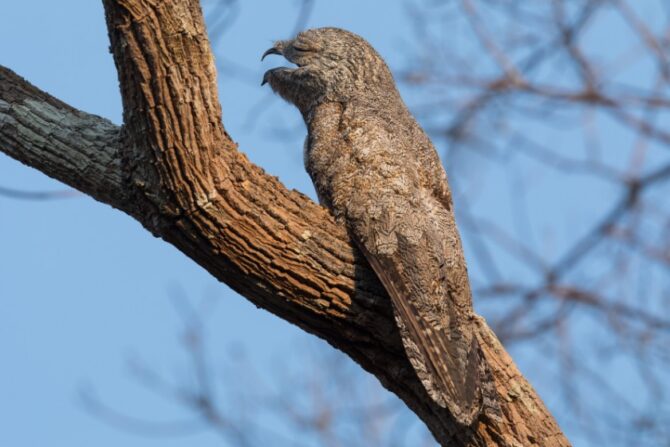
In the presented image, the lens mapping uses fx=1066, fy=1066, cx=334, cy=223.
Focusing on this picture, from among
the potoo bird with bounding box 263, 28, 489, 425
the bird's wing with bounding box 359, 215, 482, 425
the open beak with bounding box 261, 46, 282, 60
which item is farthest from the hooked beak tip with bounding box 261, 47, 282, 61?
the bird's wing with bounding box 359, 215, 482, 425

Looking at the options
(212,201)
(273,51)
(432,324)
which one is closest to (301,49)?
(273,51)

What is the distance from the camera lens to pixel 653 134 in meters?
9.32

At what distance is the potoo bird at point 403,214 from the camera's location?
13.6ft

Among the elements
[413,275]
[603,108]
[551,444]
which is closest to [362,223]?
[413,275]

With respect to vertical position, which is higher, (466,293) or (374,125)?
(374,125)

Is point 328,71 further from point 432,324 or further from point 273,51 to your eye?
point 432,324

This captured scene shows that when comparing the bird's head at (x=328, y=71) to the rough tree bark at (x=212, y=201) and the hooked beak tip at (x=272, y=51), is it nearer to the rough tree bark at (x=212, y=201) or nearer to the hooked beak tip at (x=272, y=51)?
the hooked beak tip at (x=272, y=51)

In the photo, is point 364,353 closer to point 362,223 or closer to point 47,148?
point 362,223

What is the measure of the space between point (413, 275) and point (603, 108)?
18.7 ft

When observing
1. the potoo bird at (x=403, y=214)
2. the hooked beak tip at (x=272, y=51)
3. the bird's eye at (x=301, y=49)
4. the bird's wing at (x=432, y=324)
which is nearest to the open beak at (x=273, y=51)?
the hooked beak tip at (x=272, y=51)

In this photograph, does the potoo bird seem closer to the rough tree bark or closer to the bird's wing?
the bird's wing

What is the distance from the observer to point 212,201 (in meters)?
4.01

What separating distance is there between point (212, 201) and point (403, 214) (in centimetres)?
80

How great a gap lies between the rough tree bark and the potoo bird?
148 mm
